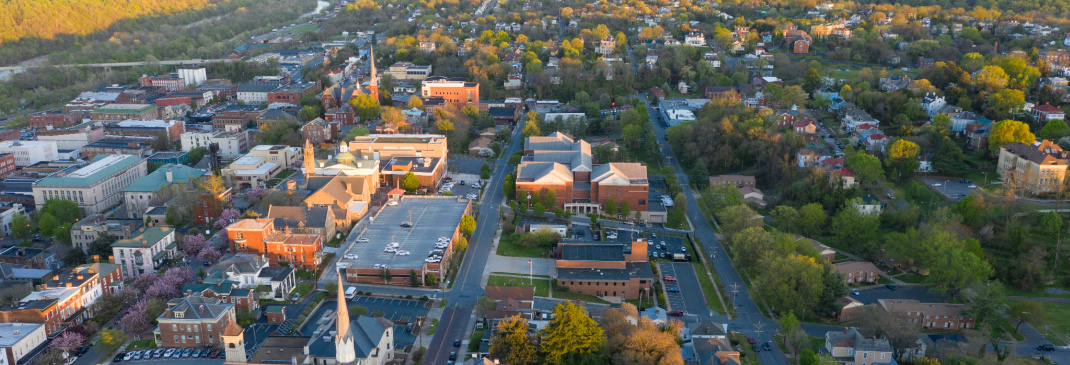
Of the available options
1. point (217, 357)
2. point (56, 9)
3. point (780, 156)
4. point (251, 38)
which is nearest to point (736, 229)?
point (780, 156)

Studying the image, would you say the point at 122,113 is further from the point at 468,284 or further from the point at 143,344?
the point at 468,284

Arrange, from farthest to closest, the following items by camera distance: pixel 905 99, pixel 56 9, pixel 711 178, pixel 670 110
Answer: pixel 56 9 < pixel 670 110 < pixel 905 99 < pixel 711 178

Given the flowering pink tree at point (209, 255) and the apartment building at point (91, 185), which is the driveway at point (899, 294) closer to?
the flowering pink tree at point (209, 255)

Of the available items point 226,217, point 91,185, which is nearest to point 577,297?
point 226,217

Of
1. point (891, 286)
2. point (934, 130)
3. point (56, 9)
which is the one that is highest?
point (56, 9)

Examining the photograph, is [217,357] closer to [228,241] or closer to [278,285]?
[278,285]

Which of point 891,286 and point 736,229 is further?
point 736,229

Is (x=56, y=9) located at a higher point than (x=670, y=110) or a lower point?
higher

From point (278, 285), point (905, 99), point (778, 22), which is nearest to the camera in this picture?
point (278, 285)
